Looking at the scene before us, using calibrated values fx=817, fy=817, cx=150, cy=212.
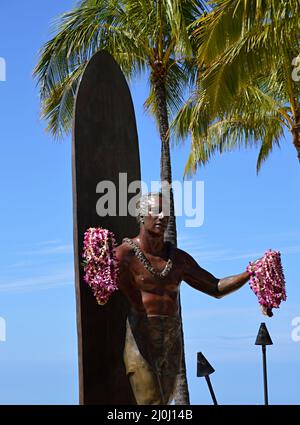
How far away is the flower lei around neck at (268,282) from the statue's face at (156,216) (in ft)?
2.72

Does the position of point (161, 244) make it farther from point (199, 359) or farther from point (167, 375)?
point (199, 359)

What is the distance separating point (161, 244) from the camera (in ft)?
21.8

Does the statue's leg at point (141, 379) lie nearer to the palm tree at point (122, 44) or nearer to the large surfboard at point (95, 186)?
the large surfboard at point (95, 186)

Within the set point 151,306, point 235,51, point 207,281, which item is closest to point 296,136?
point 235,51

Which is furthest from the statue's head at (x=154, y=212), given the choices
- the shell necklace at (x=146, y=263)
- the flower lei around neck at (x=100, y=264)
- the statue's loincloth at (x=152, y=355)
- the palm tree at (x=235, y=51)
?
the palm tree at (x=235, y=51)

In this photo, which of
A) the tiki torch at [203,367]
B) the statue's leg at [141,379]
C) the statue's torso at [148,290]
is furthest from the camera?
the tiki torch at [203,367]

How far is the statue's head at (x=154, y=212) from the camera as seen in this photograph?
21.4 ft

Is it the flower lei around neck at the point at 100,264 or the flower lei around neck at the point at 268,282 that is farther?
the flower lei around neck at the point at 268,282

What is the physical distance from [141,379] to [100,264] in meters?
0.94

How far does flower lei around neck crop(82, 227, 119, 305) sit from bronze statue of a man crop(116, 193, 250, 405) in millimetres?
150

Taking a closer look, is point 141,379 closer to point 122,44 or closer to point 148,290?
point 148,290

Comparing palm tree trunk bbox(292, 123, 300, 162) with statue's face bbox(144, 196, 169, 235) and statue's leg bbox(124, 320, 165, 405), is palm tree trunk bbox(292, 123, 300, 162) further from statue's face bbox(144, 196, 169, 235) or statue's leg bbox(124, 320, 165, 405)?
statue's leg bbox(124, 320, 165, 405)

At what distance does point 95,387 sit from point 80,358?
277mm
